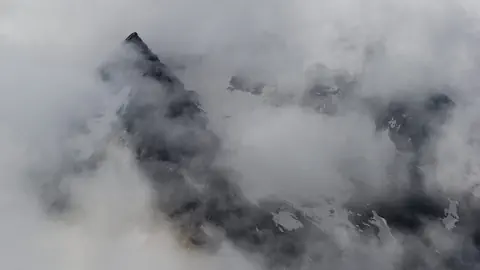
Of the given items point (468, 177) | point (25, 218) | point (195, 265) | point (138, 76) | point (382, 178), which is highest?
point (138, 76)

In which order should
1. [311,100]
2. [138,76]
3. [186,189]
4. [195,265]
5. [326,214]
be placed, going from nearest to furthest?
[195,265]
[186,189]
[326,214]
[138,76]
[311,100]

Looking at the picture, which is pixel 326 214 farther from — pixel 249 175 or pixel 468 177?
pixel 468 177

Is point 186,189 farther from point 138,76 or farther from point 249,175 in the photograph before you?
point 138,76

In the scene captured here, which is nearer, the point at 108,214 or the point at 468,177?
the point at 108,214

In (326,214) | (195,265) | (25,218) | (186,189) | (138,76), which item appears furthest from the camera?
(138,76)

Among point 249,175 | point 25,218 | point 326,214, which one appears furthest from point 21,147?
point 326,214

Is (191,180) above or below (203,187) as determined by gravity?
above

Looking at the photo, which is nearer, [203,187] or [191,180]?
[203,187]

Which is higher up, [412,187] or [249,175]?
[249,175]

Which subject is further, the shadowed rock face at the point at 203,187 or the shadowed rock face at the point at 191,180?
the shadowed rock face at the point at 203,187

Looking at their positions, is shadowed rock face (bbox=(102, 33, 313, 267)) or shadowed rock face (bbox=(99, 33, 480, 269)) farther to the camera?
shadowed rock face (bbox=(99, 33, 480, 269))
